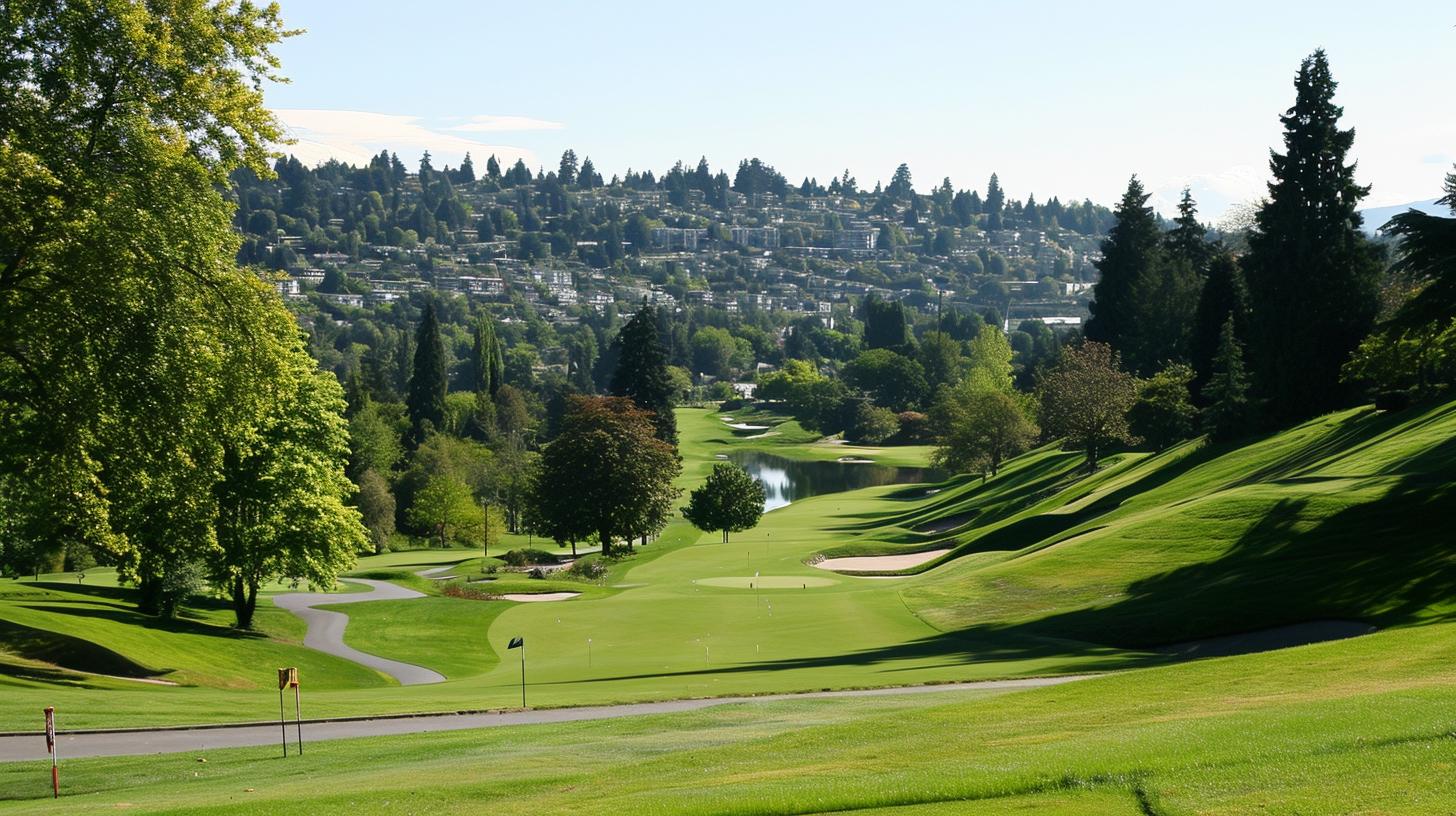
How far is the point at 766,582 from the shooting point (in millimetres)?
61656

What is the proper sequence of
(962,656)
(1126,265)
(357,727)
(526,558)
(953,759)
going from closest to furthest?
(953,759) → (357,727) → (962,656) → (526,558) → (1126,265)

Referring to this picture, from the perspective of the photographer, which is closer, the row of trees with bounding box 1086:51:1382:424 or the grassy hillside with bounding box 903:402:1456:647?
the grassy hillside with bounding box 903:402:1456:647

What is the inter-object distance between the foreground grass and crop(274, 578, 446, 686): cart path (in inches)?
645

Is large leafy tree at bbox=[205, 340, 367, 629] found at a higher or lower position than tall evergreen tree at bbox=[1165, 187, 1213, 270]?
lower

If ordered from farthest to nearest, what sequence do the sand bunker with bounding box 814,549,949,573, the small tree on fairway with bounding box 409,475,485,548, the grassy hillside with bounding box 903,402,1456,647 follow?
the small tree on fairway with bounding box 409,475,485,548 < the sand bunker with bounding box 814,549,949,573 < the grassy hillside with bounding box 903,402,1456,647

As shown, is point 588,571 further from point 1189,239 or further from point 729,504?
point 1189,239

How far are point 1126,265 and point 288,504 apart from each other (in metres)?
85.7

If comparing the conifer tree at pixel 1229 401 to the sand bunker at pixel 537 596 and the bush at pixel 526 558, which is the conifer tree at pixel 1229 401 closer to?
the sand bunker at pixel 537 596

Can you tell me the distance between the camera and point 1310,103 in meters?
63.5

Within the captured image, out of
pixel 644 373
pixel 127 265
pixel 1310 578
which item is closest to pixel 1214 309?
pixel 644 373

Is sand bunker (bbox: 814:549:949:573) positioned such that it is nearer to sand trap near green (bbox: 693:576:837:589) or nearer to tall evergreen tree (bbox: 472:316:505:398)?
sand trap near green (bbox: 693:576:837:589)

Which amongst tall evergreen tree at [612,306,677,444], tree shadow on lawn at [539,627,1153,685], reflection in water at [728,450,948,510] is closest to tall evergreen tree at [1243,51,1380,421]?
tree shadow on lawn at [539,627,1153,685]

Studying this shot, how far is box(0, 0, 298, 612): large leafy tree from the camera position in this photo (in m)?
22.5

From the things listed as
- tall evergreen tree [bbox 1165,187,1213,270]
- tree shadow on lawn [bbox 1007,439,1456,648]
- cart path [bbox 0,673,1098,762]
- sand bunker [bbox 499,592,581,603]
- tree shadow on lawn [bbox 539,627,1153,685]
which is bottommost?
sand bunker [bbox 499,592,581,603]
